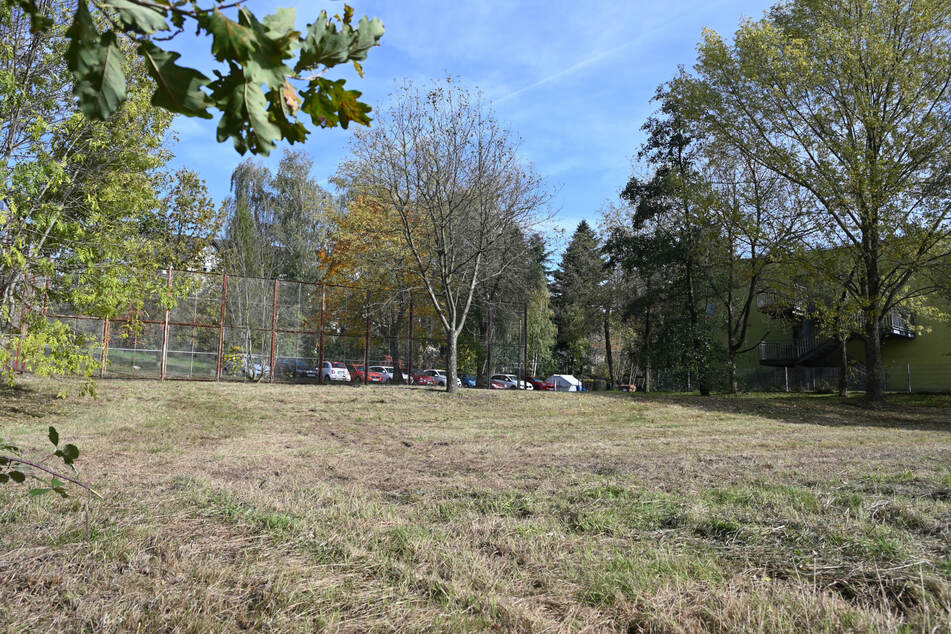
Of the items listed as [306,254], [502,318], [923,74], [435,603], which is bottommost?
[435,603]

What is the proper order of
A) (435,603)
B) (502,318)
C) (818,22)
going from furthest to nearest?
(502,318), (818,22), (435,603)

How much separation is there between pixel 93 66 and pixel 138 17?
0.54ft

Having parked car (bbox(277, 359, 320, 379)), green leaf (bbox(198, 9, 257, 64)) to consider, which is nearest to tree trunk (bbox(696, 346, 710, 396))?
parked car (bbox(277, 359, 320, 379))

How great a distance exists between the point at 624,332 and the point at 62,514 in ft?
144

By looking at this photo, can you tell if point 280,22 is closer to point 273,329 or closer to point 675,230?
point 273,329

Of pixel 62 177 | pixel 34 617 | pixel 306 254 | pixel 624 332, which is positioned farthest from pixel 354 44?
pixel 624 332

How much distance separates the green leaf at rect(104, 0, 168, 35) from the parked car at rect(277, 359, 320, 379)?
73.6 ft

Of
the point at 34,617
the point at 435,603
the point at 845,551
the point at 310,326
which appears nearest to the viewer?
the point at 34,617

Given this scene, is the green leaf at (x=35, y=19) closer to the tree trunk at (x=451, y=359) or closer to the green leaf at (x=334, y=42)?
the green leaf at (x=334, y=42)

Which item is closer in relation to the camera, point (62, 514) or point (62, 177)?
point (62, 514)

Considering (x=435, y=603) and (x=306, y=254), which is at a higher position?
(x=306, y=254)

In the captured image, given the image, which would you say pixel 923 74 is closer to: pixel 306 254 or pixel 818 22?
pixel 818 22

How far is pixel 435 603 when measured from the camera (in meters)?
2.56

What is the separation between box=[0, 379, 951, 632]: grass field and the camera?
2393 mm
